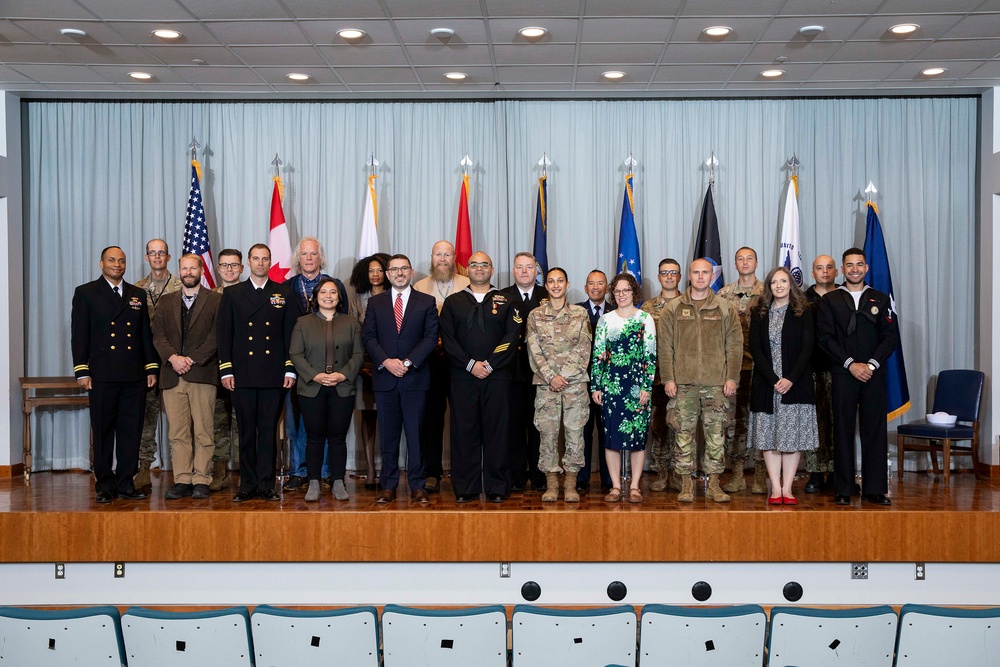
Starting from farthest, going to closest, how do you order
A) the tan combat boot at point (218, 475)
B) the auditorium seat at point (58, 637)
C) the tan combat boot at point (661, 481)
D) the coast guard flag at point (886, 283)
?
the coast guard flag at point (886, 283) → the tan combat boot at point (218, 475) → the tan combat boot at point (661, 481) → the auditorium seat at point (58, 637)

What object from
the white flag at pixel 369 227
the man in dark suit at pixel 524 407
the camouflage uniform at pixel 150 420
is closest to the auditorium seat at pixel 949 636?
the man in dark suit at pixel 524 407

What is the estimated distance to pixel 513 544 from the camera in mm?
4762

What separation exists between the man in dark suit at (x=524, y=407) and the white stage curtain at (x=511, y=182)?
1.43m

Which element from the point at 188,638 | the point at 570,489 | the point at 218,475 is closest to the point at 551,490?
the point at 570,489

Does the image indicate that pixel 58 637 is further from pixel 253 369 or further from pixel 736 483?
pixel 736 483

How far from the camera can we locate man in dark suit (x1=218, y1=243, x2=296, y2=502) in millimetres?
5238

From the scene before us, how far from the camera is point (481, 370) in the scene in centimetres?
512

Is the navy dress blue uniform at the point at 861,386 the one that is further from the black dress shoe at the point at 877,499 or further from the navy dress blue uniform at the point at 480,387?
the navy dress blue uniform at the point at 480,387

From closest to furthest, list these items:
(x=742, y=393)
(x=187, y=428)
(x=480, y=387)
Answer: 1. (x=480, y=387)
2. (x=187, y=428)
3. (x=742, y=393)

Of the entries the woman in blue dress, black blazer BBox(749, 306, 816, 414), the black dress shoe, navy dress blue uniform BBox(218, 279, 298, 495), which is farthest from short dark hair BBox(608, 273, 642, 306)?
navy dress blue uniform BBox(218, 279, 298, 495)

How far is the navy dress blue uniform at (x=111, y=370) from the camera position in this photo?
5.27 m

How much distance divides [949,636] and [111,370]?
185 inches

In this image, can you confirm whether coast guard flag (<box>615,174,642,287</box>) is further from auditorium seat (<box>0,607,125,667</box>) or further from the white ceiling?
auditorium seat (<box>0,607,125,667</box>)

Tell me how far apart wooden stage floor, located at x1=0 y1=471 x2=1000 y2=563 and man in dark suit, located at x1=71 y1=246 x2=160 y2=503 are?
563 millimetres
